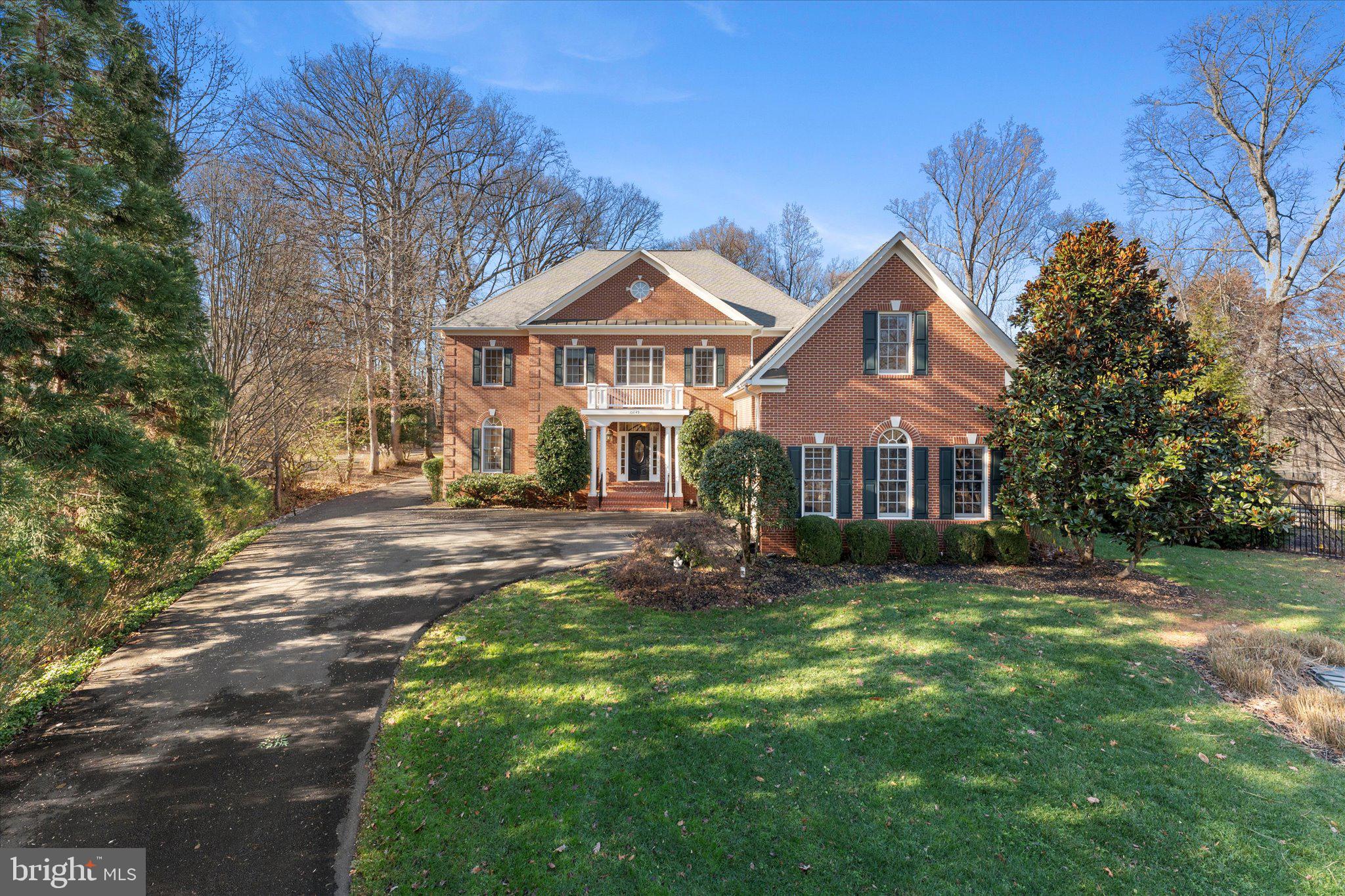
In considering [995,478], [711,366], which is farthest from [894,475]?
[711,366]

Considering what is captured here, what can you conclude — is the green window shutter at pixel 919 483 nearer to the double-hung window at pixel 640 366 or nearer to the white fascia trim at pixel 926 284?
the white fascia trim at pixel 926 284

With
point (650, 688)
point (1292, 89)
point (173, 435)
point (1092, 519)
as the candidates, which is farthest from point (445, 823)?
point (1292, 89)

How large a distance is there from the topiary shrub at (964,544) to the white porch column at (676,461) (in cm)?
965

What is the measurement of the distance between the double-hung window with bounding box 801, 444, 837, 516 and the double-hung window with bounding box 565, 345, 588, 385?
10692 mm

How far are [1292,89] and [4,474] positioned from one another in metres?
34.0

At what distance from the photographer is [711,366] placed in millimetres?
20578

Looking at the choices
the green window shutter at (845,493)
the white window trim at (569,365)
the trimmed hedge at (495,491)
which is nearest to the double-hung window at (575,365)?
the white window trim at (569,365)

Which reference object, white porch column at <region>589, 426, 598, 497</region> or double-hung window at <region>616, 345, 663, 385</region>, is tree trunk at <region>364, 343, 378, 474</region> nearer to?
white porch column at <region>589, 426, 598, 497</region>

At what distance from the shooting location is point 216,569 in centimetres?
1115

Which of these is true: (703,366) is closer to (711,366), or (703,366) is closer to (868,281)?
(711,366)

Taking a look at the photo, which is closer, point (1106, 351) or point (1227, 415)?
point (1227, 415)

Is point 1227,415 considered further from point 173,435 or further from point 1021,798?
point 173,435

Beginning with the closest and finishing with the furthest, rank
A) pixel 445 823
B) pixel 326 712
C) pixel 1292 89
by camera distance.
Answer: pixel 445 823
pixel 326 712
pixel 1292 89

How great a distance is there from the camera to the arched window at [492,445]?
69.6 ft
